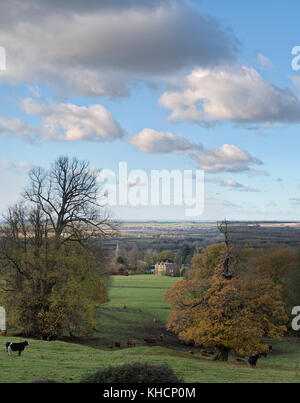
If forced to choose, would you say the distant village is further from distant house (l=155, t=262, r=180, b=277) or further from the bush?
the bush

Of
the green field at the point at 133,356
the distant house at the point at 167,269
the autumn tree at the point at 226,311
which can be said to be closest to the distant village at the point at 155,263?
the distant house at the point at 167,269

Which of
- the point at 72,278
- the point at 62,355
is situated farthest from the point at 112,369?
the point at 72,278

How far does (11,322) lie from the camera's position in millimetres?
37938

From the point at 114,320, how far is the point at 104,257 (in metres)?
16.4

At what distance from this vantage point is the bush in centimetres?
1435

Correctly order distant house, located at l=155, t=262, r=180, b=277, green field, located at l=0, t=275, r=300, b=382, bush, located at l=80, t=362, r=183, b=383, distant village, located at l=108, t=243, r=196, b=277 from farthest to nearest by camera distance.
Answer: distant house, located at l=155, t=262, r=180, b=277 → distant village, located at l=108, t=243, r=196, b=277 → green field, located at l=0, t=275, r=300, b=382 → bush, located at l=80, t=362, r=183, b=383

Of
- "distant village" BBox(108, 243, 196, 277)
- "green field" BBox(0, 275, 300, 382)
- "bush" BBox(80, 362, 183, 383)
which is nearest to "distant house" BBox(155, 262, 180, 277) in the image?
"distant village" BBox(108, 243, 196, 277)

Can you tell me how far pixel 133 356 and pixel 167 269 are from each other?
11567 cm

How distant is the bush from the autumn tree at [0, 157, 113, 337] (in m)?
23.4

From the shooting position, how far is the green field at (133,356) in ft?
63.3

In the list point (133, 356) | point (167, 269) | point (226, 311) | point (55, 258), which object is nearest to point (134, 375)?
point (133, 356)

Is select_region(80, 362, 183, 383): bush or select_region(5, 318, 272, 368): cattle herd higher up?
select_region(80, 362, 183, 383): bush

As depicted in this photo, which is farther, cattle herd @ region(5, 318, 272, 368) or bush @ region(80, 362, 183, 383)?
cattle herd @ region(5, 318, 272, 368)
